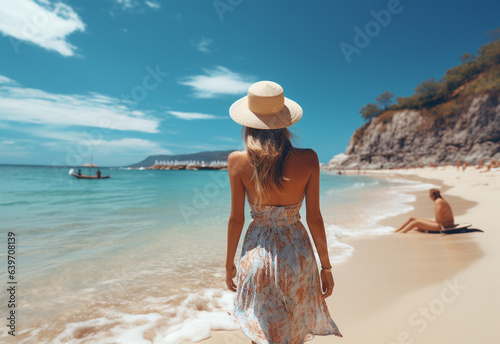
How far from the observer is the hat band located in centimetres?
164

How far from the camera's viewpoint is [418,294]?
3.41m

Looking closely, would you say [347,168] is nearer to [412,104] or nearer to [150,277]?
[412,104]

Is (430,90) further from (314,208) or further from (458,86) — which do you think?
(314,208)

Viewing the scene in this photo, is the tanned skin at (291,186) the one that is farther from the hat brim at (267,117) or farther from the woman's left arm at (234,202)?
the hat brim at (267,117)

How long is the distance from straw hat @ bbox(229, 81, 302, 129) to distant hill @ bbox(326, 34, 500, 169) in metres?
57.9

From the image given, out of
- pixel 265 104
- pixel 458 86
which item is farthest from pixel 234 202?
pixel 458 86

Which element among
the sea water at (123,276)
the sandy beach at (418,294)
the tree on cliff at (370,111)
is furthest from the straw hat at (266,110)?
the tree on cliff at (370,111)

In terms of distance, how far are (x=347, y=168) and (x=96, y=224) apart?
69777 millimetres

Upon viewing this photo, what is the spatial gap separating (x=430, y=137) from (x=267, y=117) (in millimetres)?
65936

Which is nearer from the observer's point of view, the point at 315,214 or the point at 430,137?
the point at 315,214

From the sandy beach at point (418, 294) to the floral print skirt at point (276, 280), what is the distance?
1302mm

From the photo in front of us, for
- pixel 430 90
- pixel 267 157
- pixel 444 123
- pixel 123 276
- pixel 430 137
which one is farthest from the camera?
pixel 430 90

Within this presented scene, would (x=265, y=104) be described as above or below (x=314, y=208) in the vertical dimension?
above

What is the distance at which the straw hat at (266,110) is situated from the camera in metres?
1.65
